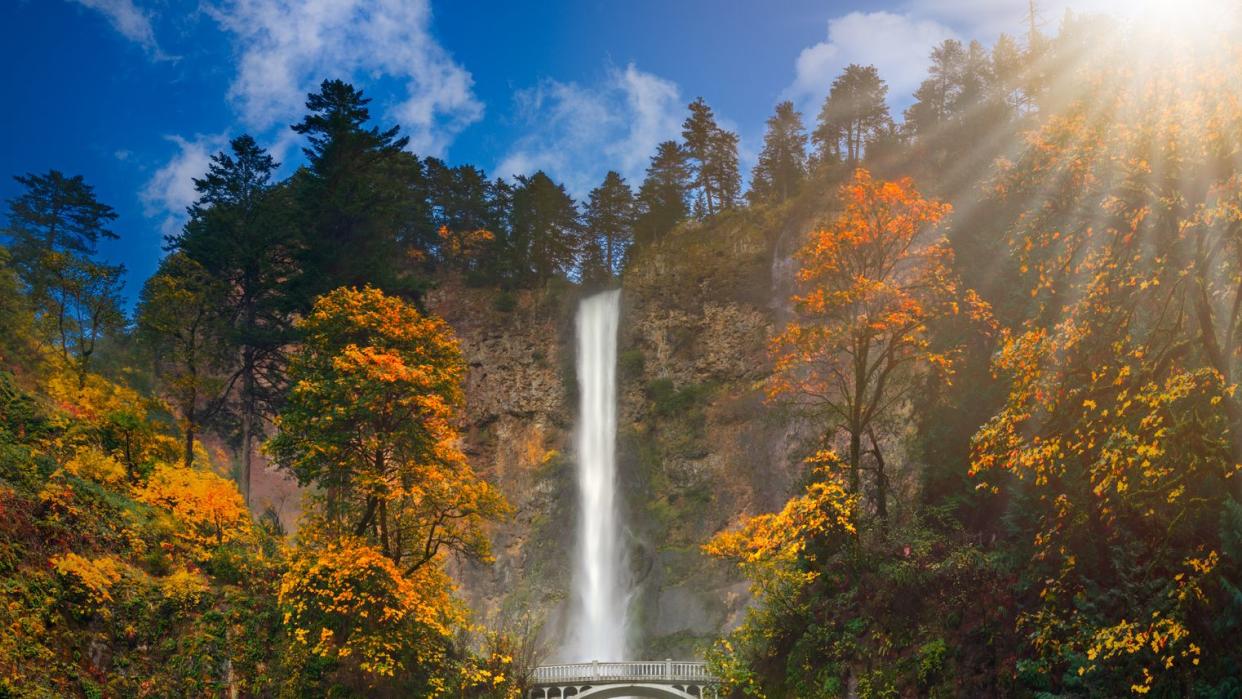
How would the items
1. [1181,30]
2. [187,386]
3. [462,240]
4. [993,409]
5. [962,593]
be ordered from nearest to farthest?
[1181,30], [962,593], [993,409], [187,386], [462,240]

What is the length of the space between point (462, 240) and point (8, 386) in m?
42.6

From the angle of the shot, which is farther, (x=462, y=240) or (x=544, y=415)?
(x=462, y=240)

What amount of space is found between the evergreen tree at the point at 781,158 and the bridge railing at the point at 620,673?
3420cm

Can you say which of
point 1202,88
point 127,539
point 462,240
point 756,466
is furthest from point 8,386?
point 462,240

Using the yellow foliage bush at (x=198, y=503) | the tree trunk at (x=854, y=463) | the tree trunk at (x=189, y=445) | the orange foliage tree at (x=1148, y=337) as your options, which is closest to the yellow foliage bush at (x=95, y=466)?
the yellow foliage bush at (x=198, y=503)

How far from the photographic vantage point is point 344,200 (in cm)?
3338

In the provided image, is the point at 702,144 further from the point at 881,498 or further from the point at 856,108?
the point at 881,498

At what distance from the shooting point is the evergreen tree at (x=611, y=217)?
213 feet

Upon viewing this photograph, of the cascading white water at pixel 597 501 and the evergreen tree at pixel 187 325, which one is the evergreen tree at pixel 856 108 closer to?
the cascading white water at pixel 597 501

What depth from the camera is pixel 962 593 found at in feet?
68.8

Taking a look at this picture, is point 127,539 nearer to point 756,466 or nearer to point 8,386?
point 8,386

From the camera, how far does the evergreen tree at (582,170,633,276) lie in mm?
64875

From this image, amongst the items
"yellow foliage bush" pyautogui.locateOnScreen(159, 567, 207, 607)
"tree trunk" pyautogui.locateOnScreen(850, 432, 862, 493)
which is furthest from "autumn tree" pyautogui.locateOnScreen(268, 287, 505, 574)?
"tree trunk" pyautogui.locateOnScreen(850, 432, 862, 493)

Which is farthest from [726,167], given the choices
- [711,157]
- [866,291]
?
[866,291]
